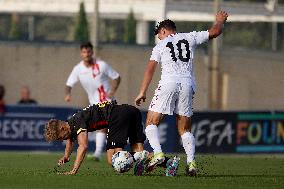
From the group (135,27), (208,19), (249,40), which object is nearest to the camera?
(208,19)

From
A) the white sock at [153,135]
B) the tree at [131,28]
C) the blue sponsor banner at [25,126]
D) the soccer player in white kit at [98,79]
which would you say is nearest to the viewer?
the white sock at [153,135]

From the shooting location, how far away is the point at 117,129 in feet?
60.5

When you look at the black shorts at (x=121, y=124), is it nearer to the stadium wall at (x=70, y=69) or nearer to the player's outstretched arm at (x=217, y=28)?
the player's outstretched arm at (x=217, y=28)

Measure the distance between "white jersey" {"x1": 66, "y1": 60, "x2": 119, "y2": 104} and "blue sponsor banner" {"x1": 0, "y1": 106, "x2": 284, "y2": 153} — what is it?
5398 mm

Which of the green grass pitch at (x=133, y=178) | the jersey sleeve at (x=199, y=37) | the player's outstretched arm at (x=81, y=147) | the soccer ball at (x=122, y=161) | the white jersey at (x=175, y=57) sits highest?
the jersey sleeve at (x=199, y=37)

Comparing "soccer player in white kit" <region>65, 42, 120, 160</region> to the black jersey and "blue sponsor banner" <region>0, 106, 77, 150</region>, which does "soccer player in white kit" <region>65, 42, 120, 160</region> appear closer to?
"blue sponsor banner" <region>0, 106, 77, 150</region>

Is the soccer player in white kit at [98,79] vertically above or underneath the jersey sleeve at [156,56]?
underneath

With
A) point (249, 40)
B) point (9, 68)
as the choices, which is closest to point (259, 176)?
point (9, 68)

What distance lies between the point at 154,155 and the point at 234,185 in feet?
5.98

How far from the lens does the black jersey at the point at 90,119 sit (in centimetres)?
1784

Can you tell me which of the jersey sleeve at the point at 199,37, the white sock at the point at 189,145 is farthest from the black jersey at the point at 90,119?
the jersey sleeve at the point at 199,37

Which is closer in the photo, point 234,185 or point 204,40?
point 234,185

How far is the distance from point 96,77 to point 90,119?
24.1 ft

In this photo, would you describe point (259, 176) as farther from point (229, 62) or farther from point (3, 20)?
point (3, 20)
